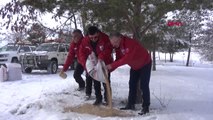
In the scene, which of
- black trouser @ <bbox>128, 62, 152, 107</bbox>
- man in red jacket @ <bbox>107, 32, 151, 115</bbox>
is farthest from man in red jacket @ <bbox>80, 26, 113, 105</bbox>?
black trouser @ <bbox>128, 62, 152, 107</bbox>

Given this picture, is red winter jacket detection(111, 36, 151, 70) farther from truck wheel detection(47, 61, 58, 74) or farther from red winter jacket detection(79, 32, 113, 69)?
truck wheel detection(47, 61, 58, 74)

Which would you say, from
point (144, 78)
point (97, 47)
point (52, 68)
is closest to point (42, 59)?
point (52, 68)

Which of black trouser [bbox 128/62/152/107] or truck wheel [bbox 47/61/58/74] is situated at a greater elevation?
black trouser [bbox 128/62/152/107]

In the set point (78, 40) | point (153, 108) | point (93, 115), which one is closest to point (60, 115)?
point (93, 115)

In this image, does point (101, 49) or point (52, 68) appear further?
point (52, 68)

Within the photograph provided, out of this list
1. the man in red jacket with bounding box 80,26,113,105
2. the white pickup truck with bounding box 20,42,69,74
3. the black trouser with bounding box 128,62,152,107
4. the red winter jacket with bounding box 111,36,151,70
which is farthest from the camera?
the white pickup truck with bounding box 20,42,69,74

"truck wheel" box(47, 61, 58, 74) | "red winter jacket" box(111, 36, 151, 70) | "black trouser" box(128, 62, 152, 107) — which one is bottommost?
"truck wheel" box(47, 61, 58, 74)

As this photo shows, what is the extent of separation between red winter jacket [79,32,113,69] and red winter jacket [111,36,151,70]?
0.41 meters

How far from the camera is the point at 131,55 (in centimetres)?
717

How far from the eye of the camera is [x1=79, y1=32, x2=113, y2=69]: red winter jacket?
7.90m

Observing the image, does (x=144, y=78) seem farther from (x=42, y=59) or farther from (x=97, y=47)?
(x=42, y=59)

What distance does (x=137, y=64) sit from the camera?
7.48m

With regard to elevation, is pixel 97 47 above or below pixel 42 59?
above

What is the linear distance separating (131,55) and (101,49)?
0.97 metres
